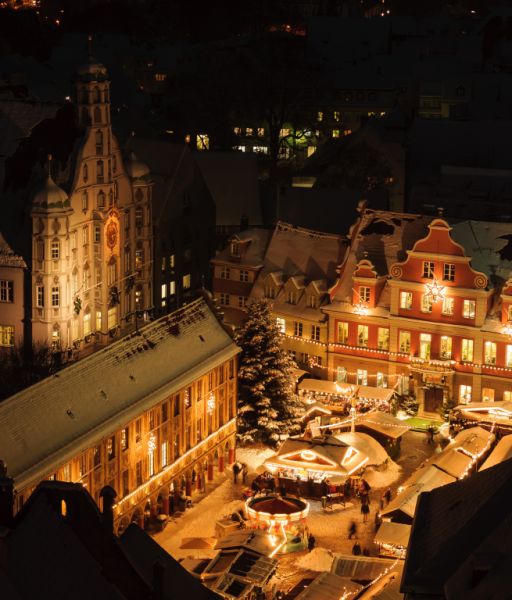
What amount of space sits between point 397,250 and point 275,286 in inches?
338

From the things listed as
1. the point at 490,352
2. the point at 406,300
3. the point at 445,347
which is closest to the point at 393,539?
the point at 490,352

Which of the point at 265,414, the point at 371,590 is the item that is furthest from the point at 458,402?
the point at 371,590

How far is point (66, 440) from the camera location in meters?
77.2

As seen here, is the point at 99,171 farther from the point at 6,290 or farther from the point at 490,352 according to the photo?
the point at 490,352

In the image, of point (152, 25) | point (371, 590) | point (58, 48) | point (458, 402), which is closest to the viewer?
point (371, 590)

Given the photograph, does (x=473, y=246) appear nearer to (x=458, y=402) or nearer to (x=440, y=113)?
(x=458, y=402)

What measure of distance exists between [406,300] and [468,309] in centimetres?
402

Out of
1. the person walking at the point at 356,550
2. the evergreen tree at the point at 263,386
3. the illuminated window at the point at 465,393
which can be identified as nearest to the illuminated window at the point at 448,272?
the illuminated window at the point at 465,393

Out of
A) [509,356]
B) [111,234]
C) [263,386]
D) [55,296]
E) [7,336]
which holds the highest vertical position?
[111,234]

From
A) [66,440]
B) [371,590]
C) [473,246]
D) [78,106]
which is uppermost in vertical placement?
[78,106]

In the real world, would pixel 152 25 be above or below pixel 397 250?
above

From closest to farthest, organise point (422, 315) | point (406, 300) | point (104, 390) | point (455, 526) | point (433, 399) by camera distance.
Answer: point (455, 526), point (104, 390), point (433, 399), point (422, 315), point (406, 300)

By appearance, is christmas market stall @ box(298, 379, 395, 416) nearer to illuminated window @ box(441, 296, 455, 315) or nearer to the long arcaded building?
illuminated window @ box(441, 296, 455, 315)

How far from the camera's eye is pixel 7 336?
110188 mm
